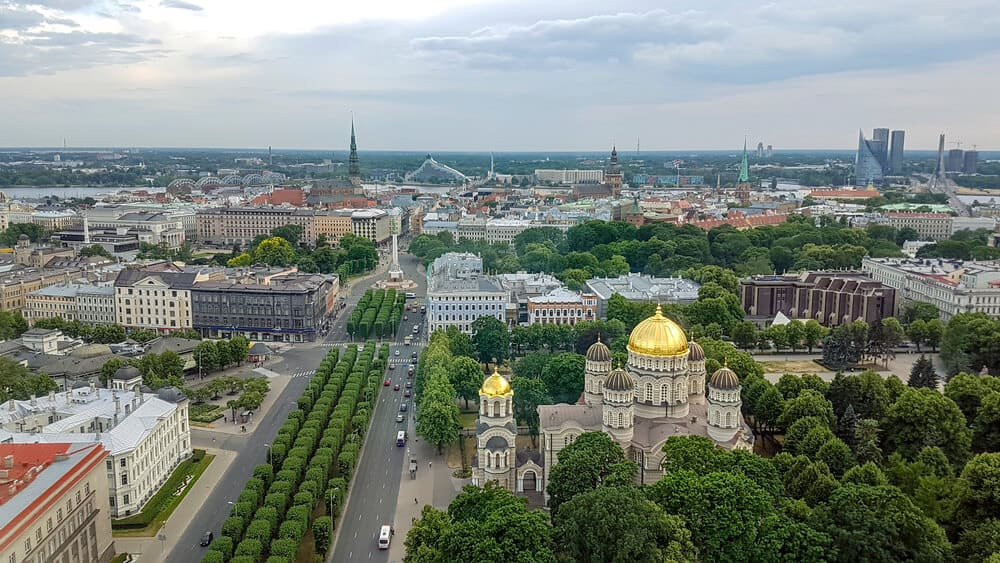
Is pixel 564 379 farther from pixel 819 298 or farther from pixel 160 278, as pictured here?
pixel 160 278

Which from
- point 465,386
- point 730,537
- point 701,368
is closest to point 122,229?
point 465,386

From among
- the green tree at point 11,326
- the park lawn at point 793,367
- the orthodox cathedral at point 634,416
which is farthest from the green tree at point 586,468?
the green tree at point 11,326

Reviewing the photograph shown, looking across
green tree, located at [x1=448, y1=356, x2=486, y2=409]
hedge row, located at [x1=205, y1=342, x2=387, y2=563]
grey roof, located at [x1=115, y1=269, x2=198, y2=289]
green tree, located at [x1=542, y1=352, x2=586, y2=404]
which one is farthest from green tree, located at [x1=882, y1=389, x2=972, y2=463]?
grey roof, located at [x1=115, y1=269, x2=198, y2=289]

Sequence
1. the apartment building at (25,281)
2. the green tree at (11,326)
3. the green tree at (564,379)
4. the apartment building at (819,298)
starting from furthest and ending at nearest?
the apartment building at (25,281) → the apartment building at (819,298) → the green tree at (11,326) → the green tree at (564,379)

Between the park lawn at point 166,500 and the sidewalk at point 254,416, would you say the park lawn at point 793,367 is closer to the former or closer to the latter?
the sidewalk at point 254,416

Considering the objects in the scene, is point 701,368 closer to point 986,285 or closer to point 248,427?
point 248,427

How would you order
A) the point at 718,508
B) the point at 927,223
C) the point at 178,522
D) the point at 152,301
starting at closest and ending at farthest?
1. the point at 718,508
2. the point at 178,522
3. the point at 152,301
4. the point at 927,223

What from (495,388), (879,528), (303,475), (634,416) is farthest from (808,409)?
(303,475)
